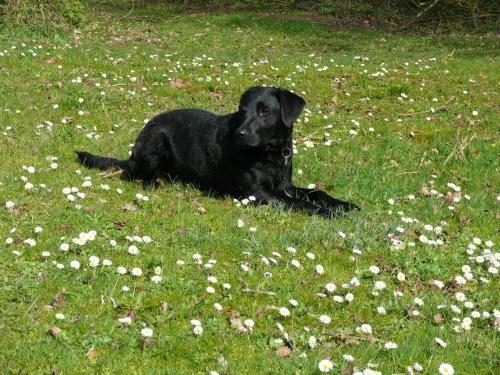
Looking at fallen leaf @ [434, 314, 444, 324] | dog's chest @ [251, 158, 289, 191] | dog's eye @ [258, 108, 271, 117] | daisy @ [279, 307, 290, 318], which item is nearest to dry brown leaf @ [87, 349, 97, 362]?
daisy @ [279, 307, 290, 318]

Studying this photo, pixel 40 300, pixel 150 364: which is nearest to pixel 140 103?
pixel 40 300

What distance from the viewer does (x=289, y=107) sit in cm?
803

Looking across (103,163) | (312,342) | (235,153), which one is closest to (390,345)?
(312,342)

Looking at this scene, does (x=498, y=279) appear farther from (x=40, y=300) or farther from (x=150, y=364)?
(x=40, y=300)

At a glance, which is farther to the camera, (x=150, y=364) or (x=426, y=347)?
(x=426, y=347)

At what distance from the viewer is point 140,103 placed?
1226 centimetres

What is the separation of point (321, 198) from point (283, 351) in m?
3.84

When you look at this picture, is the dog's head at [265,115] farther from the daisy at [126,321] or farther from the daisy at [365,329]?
the daisy at [126,321]

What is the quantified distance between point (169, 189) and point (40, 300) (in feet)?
11.8

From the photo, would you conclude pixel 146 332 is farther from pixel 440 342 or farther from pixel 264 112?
pixel 264 112

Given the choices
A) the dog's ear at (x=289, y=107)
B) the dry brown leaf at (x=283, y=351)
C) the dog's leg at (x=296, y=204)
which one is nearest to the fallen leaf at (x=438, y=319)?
the dry brown leaf at (x=283, y=351)

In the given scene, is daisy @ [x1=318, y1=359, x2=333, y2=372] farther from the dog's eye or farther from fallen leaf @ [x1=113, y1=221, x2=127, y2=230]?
the dog's eye

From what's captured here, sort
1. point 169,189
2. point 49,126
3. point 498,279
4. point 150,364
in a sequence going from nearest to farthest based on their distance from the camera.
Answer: point 150,364 < point 498,279 < point 169,189 < point 49,126

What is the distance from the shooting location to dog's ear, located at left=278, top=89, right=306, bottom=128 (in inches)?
315
